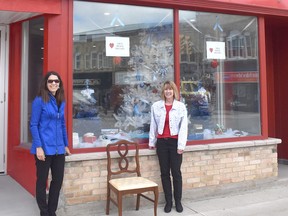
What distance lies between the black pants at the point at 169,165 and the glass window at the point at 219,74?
79 cm

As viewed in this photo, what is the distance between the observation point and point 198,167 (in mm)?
5000

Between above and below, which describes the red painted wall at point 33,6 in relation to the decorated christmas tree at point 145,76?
above

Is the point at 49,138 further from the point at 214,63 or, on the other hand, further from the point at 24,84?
the point at 214,63

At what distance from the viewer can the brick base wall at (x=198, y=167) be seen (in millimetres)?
4273

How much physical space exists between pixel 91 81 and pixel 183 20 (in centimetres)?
177

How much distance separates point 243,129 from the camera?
5680 mm

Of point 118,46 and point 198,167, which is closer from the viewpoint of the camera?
point 118,46

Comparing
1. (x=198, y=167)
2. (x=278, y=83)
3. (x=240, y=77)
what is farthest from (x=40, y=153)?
(x=278, y=83)

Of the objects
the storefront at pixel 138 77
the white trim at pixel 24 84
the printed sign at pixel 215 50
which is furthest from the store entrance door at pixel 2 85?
the printed sign at pixel 215 50

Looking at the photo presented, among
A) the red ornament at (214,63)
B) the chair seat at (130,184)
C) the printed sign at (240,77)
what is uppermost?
the red ornament at (214,63)

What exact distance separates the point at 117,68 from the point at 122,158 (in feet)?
4.43

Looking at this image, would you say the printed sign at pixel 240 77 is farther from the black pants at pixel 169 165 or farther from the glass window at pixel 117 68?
the black pants at pixel 169 165

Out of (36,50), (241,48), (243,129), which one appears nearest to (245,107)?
(243,129)

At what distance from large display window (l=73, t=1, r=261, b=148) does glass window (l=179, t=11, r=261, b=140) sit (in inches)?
0.6
